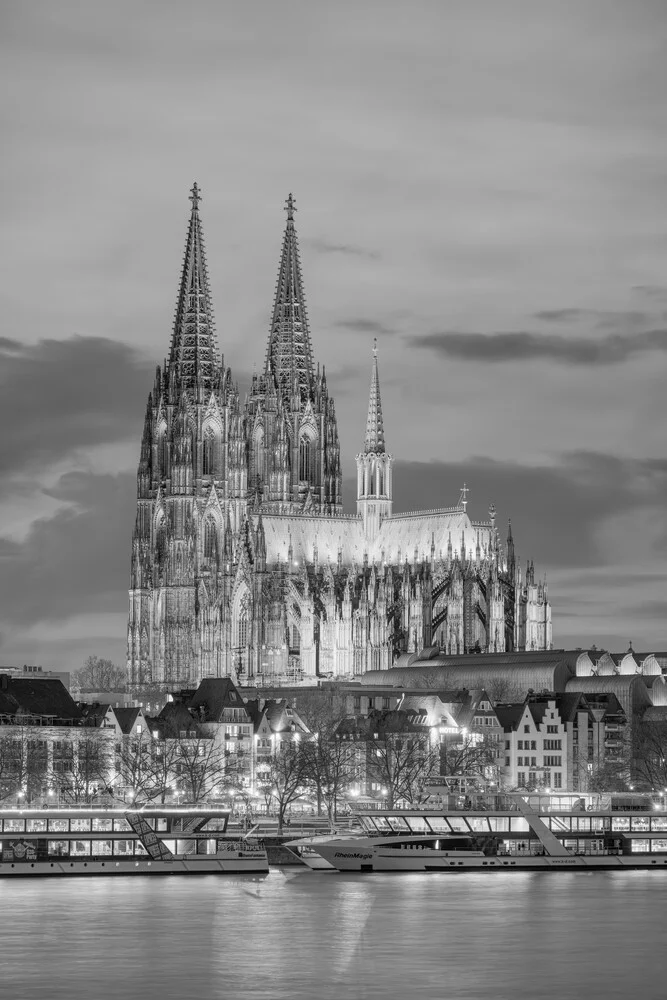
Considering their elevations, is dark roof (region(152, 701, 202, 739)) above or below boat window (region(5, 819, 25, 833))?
above

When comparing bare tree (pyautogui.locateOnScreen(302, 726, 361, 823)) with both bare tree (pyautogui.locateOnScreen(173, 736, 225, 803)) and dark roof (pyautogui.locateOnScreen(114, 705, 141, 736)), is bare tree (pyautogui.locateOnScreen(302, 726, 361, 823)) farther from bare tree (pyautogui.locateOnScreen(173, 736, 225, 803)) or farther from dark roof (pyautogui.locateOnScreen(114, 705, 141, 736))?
dark roof (pyautogui.locateOnScreen(114, 705, 141, 736))

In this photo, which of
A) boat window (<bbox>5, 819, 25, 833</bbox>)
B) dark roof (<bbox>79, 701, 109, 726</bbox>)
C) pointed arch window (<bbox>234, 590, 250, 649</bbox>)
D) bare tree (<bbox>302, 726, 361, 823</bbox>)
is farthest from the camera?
pointed arch window (<bbox>234, 590, 250, 649</bbox>)

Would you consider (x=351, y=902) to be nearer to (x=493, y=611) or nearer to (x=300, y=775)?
(x=300, y=775)

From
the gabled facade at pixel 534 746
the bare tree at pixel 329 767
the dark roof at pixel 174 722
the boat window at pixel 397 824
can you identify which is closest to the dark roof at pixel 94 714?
the dark roof at pixel 174 722

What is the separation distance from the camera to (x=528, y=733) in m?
161

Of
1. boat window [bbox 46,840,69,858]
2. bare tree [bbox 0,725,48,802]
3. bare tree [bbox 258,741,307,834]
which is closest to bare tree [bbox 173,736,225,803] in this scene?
bare tree [bbox 258,741,307,834]

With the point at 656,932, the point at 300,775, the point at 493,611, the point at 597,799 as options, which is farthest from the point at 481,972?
the point at 493,611

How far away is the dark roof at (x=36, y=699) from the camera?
145625 mm

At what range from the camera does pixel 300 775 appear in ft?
442

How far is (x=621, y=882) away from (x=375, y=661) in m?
93.8

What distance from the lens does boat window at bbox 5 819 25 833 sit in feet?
341

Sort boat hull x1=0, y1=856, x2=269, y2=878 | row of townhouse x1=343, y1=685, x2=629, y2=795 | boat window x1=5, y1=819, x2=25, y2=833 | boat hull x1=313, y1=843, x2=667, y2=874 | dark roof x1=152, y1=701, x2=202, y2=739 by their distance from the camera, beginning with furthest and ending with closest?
row of townhouse x1=343, y1=685, x2=629, y2=795
dark roof x1=152, y1=701, x2=202, y2=739
boat hull x1=313, y1=843, x2=667, y2=874
boat window x1=5, y1=819, x2=25, y2=833
boat hull x1=0, y1=856, x2=269, y2=878

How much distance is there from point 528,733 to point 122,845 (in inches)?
2362

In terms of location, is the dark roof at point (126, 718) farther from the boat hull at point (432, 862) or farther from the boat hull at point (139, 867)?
the boat hull at point (139, 867)
